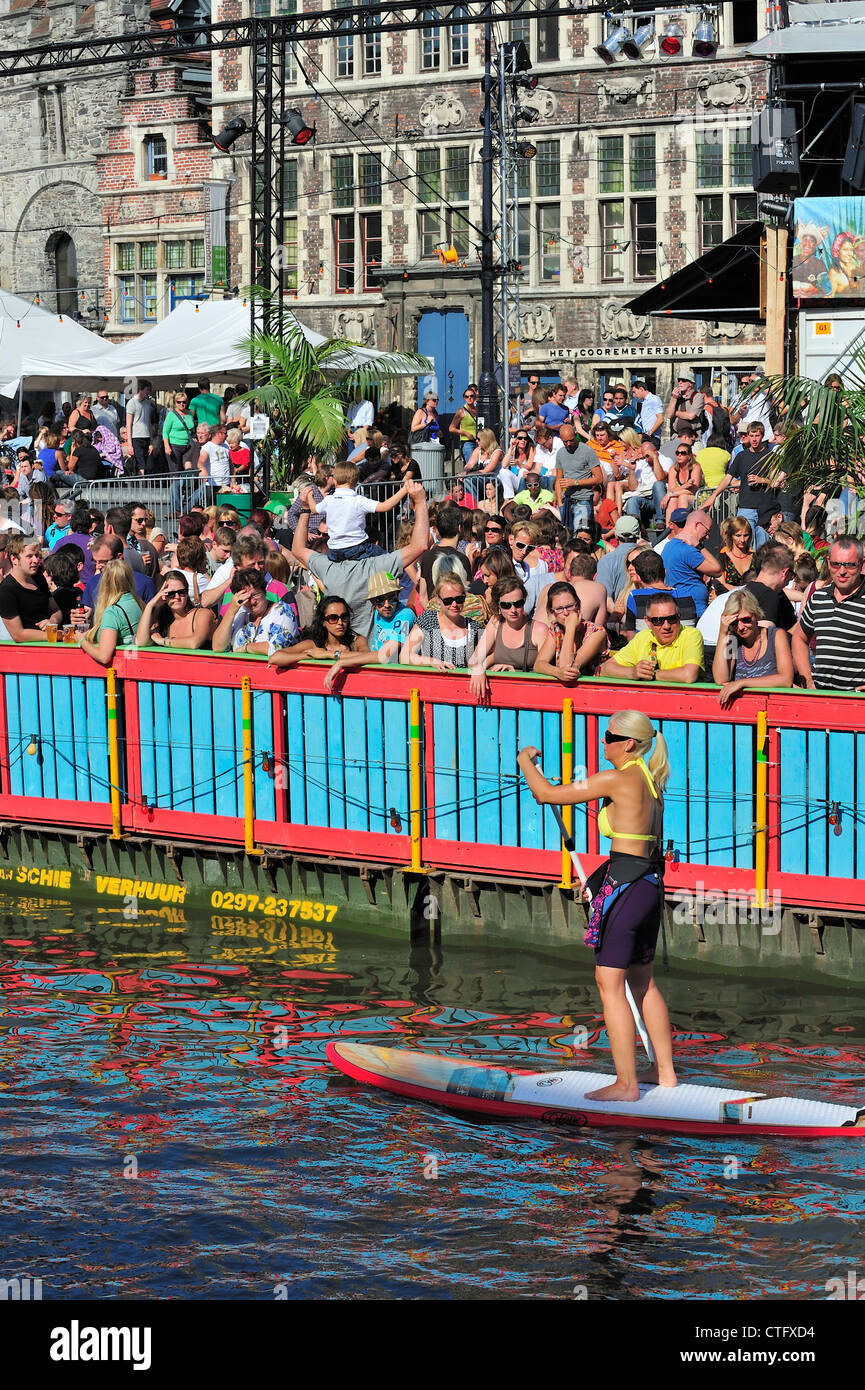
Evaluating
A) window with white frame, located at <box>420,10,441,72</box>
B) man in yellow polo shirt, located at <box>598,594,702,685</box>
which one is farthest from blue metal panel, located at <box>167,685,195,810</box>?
window with white frame, located at <box>420,10,441,72</box>

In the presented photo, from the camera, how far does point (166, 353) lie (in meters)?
28.5

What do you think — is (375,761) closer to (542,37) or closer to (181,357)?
(181,357)

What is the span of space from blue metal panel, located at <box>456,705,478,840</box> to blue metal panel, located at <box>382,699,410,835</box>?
0.36m

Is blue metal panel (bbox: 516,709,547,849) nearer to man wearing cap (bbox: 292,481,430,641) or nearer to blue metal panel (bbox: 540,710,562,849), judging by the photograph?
blue metal panel (bbox: 540,710,562,849)

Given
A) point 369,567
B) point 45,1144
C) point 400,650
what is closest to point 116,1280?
point 45,1144

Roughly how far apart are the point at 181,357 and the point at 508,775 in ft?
58.8

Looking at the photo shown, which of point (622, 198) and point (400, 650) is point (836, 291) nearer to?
point (400, 650)

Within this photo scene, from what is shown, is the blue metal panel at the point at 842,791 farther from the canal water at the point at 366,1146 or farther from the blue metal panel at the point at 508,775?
the blue metal panel at the point at 508,775

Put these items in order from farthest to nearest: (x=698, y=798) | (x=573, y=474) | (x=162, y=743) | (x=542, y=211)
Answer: (x=542, y=211)
(x=573, y=474)
(x=162, y=743)
(x=698, y=798)

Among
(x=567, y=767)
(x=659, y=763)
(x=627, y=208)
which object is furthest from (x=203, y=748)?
(x=627, y=208)

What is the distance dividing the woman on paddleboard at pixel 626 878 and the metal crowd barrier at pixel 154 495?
1513 cm

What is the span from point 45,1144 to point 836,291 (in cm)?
1516

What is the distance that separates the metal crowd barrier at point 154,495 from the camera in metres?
23.5

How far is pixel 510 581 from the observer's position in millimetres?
11672
